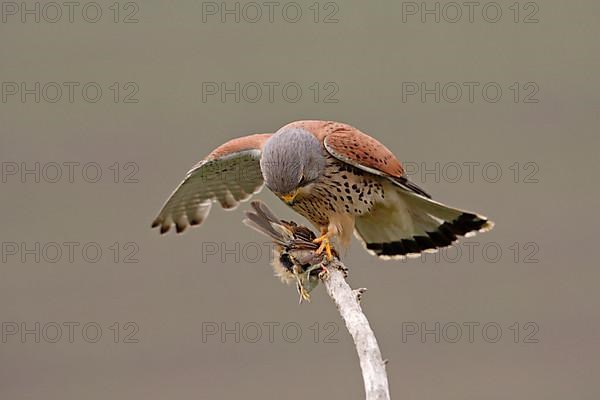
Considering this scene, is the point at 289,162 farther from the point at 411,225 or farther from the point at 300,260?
the point at 411,225

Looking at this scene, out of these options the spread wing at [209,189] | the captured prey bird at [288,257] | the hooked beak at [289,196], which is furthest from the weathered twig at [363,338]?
the spread wing at [209,189]

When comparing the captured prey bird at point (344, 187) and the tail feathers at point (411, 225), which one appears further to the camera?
the tail feathers at point (411, 225)

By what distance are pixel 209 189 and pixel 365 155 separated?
85 cm

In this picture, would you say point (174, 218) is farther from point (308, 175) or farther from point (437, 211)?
point (437, 211)

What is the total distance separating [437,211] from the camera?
390cm

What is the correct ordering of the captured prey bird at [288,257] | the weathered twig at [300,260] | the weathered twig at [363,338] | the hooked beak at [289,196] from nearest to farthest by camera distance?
1. the weathered twig at [363,338]
2. the weathered twig at [300,260]
3. the captured prey bird at [288,257]
4. the hooked beak at [289,196]

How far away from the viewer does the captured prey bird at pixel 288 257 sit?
11.3 ft

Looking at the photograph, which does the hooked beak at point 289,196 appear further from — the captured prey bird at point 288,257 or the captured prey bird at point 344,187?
the captured prey bird at point 288,257

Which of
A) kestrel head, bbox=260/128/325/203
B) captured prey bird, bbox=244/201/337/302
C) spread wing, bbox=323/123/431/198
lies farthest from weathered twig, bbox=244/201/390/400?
spread wing, bbox=323/123/431/198

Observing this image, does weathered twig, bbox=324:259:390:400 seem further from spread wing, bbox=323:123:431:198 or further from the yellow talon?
spread wing, bbox=323:123:431:198

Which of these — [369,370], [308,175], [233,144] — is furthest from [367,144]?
[369,370]

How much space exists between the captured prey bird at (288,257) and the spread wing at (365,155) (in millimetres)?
425

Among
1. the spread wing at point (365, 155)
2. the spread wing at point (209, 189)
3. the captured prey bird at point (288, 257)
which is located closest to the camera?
the captured prey bird at point (288, 257)

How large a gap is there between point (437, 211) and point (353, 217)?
1.10 feet
